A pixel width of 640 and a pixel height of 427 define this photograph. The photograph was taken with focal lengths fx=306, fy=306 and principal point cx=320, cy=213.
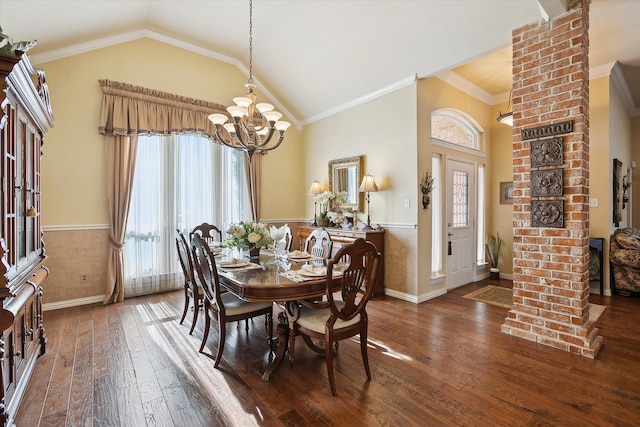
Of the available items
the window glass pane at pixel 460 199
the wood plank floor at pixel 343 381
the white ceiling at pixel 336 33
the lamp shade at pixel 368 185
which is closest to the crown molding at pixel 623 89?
the white ceiling at pixel 336 33

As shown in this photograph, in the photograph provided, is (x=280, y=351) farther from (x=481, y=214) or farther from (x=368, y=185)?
(x=481, y=214)

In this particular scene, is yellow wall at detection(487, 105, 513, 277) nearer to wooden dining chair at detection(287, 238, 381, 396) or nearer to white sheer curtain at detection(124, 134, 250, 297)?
wooden dining chair at detection(287, 238, 381, 396)

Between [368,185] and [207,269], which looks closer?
[207,269]

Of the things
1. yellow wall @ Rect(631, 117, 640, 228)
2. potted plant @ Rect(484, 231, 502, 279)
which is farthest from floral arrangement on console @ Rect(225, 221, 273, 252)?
yellow wall @ Rect(631, 117, 640, 228)

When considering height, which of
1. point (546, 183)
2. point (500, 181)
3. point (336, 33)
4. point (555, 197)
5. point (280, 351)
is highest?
point (336, 33)

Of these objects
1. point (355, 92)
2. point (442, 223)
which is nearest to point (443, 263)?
point (442, 223)

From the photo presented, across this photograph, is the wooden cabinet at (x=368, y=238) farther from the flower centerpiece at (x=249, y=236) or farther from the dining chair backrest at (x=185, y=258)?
the dining chair backrest at (x=185, y=258)

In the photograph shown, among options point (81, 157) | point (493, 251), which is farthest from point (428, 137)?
point (81, 157)

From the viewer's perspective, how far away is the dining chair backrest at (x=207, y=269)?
229 centimetres

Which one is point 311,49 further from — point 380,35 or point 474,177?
point 474,177

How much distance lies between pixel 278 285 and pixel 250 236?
3.04 ft

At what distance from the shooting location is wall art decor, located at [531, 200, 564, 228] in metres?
2.71

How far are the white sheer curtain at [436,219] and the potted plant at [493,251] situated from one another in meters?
1.39

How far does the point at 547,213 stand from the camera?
109 inches
